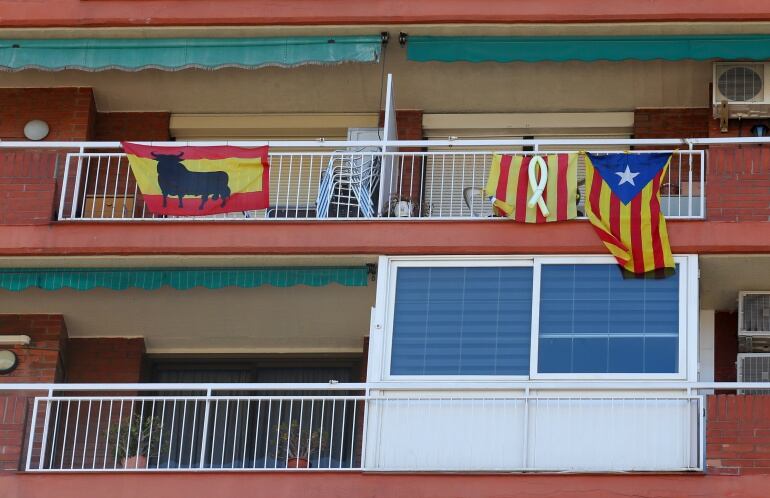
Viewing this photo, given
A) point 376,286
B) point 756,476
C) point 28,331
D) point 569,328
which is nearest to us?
point 756,476

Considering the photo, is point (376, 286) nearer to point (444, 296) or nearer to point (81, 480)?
point (444, 296)

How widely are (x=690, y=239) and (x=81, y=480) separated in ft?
20.0

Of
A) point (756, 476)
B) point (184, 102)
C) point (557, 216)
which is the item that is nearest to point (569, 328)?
point (557, 216)

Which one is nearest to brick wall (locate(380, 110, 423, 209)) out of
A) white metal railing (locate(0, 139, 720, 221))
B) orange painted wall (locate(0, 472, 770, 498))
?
white metal railing (locate(0, 139, 720, 221))

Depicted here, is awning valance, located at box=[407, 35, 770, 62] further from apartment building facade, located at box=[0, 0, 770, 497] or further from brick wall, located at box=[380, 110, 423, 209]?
brick wall, located at box=[380, 110, 423, 209]

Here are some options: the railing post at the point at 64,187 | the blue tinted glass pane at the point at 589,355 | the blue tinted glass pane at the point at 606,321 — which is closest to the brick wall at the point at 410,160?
the blue tinted glass pane at the point at 606,321

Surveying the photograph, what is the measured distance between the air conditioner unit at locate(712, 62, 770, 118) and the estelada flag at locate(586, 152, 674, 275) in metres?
1.59

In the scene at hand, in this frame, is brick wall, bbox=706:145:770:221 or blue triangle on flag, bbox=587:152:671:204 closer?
brick wall, bbox=706:145:770:221

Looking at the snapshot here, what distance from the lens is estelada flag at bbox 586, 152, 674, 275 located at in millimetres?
17859

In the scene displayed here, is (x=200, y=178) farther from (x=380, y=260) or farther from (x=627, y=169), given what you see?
(x=627, y=169)

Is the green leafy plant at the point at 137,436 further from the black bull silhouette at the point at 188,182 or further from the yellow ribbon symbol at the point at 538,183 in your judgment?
the yellow ribbon symbol at the point at 538,183

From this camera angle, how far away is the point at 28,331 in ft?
65.9

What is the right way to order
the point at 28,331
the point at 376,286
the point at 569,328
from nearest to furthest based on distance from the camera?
the point at 569,328 → the point at 376,286 → the point at 28,331

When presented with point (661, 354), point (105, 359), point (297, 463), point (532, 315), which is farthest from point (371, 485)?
point (105, 359)
